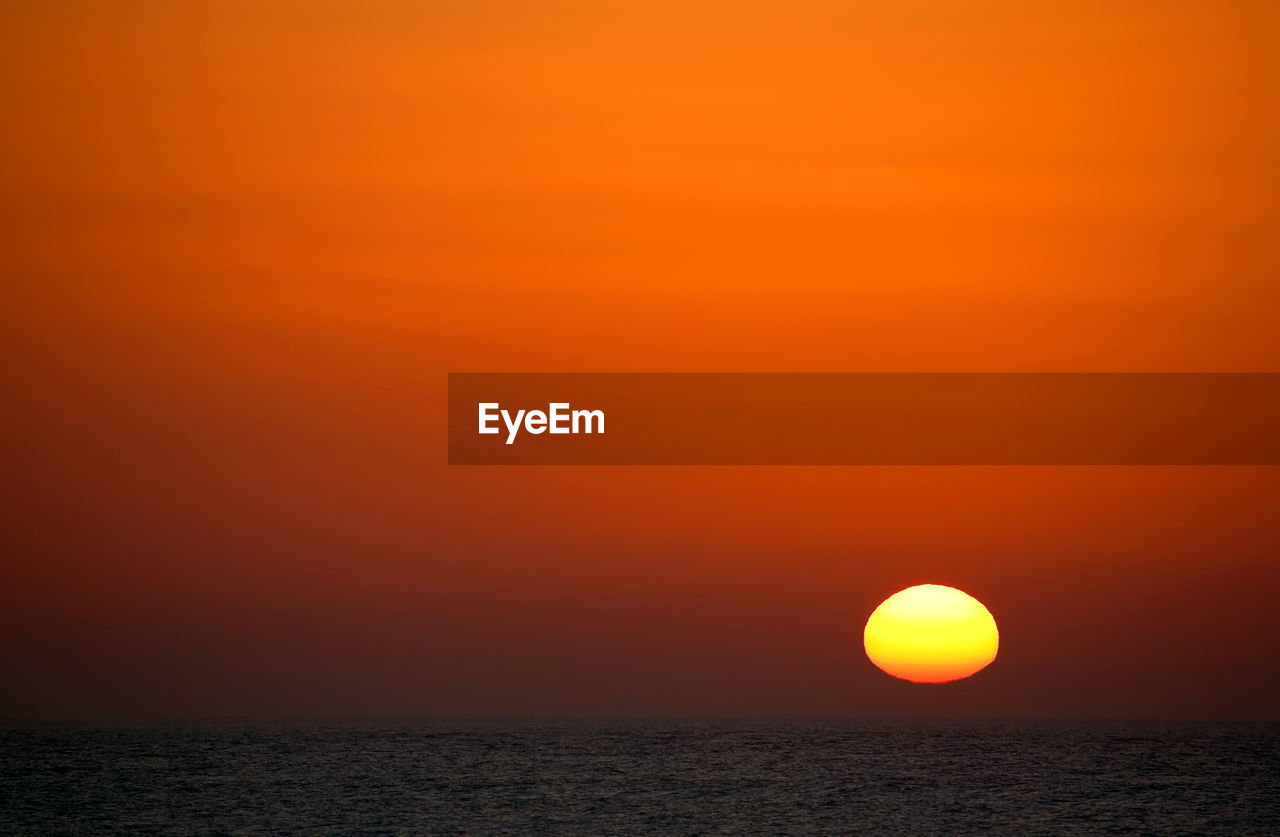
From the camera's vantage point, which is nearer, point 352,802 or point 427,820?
point 427,820

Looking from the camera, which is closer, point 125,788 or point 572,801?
point 572,801

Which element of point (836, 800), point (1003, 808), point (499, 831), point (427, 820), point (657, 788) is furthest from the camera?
point (657, 788)

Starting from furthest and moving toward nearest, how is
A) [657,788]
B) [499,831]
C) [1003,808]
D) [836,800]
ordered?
[657,788] < [836,800] < [1003,808] < [499,831]

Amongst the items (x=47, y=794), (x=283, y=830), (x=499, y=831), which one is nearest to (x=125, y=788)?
(x=47, y=794)

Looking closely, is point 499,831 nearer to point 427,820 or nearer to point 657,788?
point 427,820

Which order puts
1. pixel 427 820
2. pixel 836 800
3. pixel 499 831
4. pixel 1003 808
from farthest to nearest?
1. pixel 836 800
2. pixel 1003 808
3. pixel 427 820
4. pixel 499 831

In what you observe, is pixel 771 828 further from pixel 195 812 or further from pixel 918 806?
pixel 195 812

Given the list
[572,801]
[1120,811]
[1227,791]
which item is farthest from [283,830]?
[1227,791]

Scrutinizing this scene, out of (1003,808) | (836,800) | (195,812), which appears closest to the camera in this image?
(195,812)
